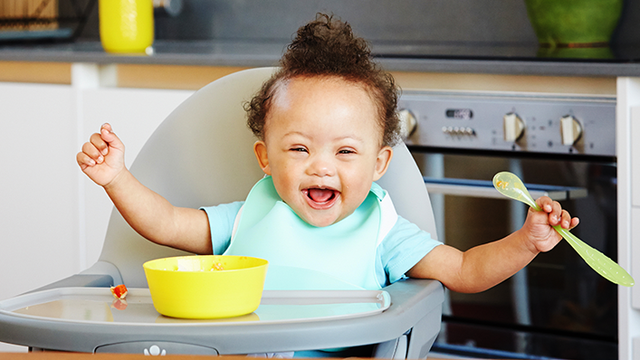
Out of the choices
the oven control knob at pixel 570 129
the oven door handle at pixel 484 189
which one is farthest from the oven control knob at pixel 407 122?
the oven control knob at pixel 570 129

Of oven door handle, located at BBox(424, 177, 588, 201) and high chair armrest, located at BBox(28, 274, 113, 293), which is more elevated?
oven door handle, located at BBox(424, 177, 588, 201)

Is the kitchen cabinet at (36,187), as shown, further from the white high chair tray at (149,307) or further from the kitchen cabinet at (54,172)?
the white high chair tray at (149,307)

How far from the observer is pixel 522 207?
4.77 feet

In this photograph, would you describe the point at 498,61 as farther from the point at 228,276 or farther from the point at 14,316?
the point at 14,316

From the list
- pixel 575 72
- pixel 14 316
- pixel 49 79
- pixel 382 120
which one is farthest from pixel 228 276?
pixel 49 79

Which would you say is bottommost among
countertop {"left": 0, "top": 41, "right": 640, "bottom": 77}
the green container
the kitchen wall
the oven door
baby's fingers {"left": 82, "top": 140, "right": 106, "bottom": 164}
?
the oven door

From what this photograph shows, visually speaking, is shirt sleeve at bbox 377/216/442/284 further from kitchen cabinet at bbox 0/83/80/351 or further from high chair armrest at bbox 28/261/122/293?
kitchen cabinet at bbox 0/83/80/351

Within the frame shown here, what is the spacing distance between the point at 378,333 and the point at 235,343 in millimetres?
135

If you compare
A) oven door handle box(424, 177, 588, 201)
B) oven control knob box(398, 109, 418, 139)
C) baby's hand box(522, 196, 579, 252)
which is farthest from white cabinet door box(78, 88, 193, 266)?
baby's hand box(522, 196, 579, 252)

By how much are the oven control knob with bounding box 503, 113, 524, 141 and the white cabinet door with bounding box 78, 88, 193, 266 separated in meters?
0.70

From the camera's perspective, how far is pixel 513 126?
1.40 metres

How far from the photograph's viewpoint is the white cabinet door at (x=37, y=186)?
1817 millimetres

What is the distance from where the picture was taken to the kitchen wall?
6.33 feet

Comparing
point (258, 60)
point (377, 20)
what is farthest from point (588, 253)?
point (377, 20)
